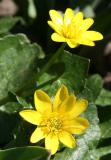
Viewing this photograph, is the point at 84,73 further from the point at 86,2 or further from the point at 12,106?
the point at 86,2

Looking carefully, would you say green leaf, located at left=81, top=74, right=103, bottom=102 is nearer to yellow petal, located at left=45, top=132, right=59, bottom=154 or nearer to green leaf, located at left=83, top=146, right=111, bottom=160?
green leaf, located at left=83, top=146, right=111, bottom=160

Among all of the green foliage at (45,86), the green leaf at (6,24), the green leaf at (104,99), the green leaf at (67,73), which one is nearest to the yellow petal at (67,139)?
the green foliage at (45,86)

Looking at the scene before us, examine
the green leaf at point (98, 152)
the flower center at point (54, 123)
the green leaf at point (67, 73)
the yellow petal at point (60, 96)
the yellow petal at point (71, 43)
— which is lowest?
the green leaf at point (98, 152)

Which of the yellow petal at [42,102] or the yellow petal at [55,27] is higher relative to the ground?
the yellow petal at [55,27]

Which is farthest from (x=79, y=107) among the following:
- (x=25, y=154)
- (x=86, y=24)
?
(x=86, y=24)

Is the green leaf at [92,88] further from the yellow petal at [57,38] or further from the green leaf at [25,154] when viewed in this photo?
the green leaf at [25,154]

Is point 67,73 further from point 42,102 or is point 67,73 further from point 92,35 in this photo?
point 42,102

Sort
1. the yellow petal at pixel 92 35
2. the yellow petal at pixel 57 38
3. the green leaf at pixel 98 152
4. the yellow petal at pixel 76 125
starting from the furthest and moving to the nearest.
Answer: the green leaf at pixel 98 152
the yellow petal at pixel 92 35
the yellow petal at pixel 57 38
the yellow petal at pixel 76 125
